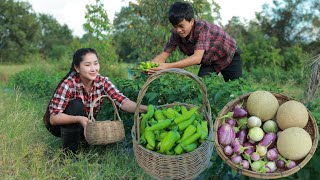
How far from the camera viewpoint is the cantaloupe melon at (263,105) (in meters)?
2.11

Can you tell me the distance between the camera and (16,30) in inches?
1125

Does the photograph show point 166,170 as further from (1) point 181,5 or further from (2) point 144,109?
A: (1) point 181,5

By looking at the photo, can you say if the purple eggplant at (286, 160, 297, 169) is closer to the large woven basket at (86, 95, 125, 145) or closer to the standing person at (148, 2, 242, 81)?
the large woven basket at (86, 95, 125, 145)

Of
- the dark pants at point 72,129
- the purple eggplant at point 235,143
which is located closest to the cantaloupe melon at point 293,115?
the purple eggplant at point 235,143

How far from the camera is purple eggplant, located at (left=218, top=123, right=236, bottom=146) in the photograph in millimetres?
2043

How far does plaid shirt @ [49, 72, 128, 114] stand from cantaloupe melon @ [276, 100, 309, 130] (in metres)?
1.59

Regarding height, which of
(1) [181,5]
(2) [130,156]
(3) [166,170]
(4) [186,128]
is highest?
(1) [181,5]

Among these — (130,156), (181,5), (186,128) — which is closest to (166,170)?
(186,128)

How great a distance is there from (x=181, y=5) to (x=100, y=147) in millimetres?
1645

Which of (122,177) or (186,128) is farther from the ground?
(186,128)

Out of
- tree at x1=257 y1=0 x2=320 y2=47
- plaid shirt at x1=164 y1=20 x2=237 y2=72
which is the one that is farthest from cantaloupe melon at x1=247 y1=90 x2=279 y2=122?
tree at x1=257 y1=0 x2=320 y2=47

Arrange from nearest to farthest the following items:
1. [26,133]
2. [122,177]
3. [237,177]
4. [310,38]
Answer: [237,177] < [122,177] < [26,133] < [310,38]

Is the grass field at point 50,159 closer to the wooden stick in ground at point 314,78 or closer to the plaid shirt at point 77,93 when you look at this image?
the plaid shirt at point 77,93

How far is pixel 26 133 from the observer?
3807mm
